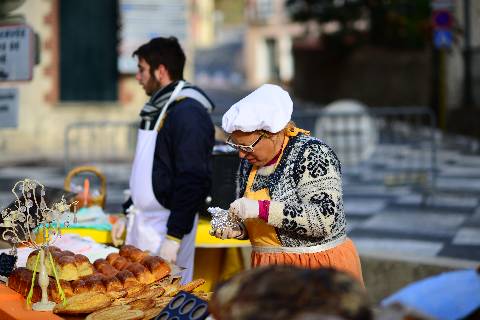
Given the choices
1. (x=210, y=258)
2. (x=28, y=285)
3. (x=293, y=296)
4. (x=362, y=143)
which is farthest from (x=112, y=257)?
(x=362, y=143)

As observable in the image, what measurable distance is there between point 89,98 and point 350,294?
1523 cm

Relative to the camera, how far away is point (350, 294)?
229 cm

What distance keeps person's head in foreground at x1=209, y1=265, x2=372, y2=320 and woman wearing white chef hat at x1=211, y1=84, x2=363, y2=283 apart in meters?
1.28

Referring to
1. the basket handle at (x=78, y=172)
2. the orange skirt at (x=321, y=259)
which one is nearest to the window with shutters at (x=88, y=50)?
the basket handle at (x=78, y=172)

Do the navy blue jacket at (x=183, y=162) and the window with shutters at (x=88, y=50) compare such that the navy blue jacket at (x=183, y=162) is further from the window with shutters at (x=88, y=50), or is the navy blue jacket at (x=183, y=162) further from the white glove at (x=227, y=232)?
the window with shutters at (x=88, y=50)

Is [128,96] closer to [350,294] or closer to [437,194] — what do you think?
[437,194]

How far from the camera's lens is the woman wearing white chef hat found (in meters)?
3.74

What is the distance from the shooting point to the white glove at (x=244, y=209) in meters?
3.70

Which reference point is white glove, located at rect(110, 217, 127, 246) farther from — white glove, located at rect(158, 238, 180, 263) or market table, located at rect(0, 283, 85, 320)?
market table, located at rect(0, 283, 85, 320)

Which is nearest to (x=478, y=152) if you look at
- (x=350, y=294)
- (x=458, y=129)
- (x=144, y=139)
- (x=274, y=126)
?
(x=458, y=129)

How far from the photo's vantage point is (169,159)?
17.0ft

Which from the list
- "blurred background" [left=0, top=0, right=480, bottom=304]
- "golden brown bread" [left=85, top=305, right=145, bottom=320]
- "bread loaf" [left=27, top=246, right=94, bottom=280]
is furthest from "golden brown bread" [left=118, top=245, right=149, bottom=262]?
"blurred background" [left=0, top=0, right=480, bottom=304]

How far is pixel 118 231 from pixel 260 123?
1.98 m

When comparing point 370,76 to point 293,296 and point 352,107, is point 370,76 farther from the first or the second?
point 293,296
